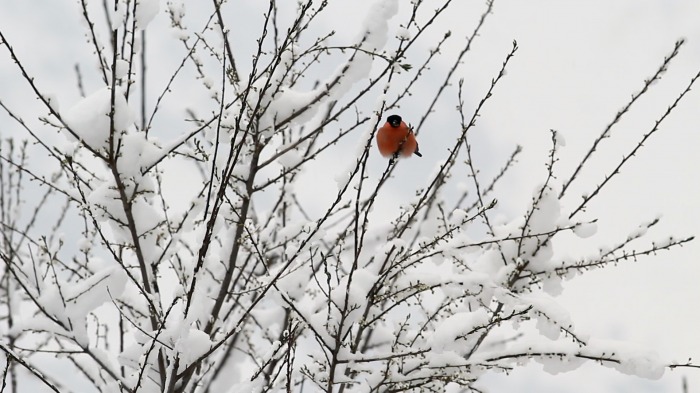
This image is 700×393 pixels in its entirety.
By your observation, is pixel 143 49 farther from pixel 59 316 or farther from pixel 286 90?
pixel 59 316

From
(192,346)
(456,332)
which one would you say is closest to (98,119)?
(192,346)

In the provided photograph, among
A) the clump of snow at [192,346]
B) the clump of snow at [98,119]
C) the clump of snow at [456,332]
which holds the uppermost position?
the clump of snow at [98,119]

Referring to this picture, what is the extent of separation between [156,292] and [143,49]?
144cm

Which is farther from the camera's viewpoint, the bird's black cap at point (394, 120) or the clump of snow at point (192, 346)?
the bird's black cap at point (394, 120)

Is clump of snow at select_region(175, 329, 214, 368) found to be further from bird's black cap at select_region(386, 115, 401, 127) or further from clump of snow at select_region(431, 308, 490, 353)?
bird's black cap at select_region(386, 115, 401, 127)

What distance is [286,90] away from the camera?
3.50 meters

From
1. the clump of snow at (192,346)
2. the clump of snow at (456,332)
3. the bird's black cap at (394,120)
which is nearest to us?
the clump of snow at (192,346)

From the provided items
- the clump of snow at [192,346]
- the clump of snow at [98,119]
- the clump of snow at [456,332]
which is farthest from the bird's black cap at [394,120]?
the clump of snow at [192,346]

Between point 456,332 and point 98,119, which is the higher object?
point 98,119

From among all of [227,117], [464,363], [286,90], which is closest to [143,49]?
[227,117]

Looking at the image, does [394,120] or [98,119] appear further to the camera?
[394,120]

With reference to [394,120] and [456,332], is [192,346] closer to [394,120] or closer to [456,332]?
[456,332]

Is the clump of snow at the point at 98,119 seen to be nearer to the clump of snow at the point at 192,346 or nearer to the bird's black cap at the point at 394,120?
the clump of snow at the point at 192,346

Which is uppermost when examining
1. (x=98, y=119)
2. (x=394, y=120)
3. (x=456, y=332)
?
(x=394, y=120)
